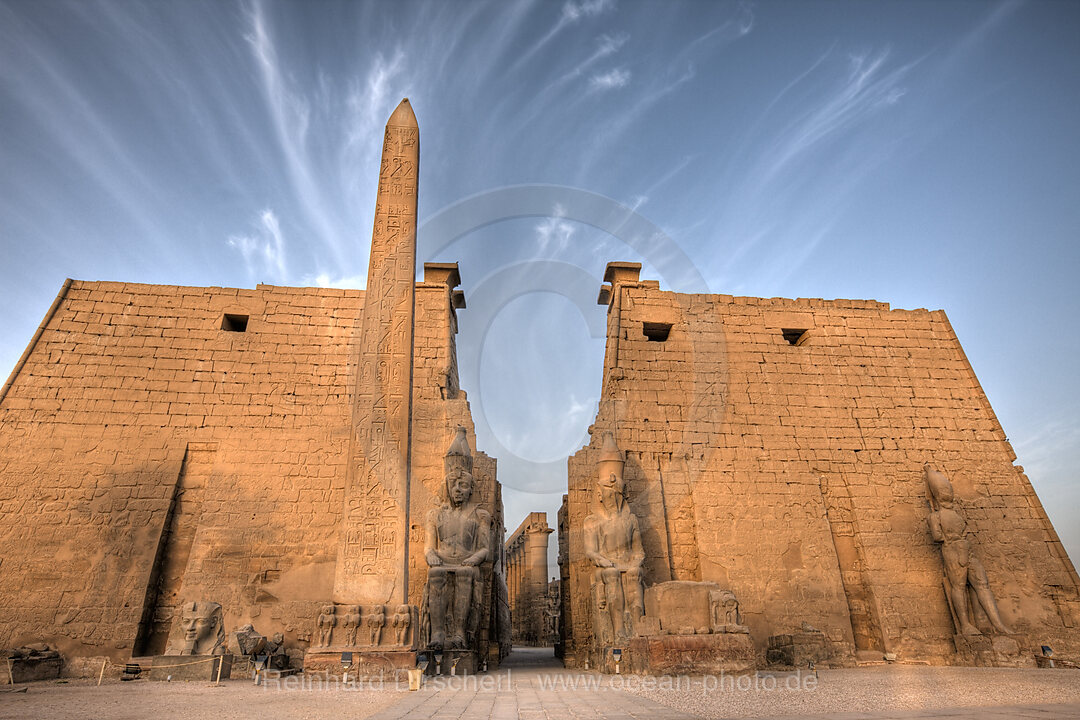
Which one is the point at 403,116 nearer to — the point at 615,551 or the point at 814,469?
the point at 615,551

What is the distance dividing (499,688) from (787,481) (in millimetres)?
5624

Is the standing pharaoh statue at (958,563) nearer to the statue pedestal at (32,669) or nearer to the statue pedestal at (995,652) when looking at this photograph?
the statue pedestal at (995,652)

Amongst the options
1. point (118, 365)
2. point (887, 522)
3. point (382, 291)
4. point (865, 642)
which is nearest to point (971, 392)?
point (887, 522)

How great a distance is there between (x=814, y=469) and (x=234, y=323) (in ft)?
29.8

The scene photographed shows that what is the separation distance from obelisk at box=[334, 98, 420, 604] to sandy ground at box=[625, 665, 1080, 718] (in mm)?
2352

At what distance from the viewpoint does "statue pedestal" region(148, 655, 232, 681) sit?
5191 millimetres

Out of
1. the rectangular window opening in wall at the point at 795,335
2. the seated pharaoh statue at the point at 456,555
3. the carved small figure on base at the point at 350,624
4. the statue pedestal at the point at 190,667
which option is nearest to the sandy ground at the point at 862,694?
the carved small figure on base at the point at 350,624

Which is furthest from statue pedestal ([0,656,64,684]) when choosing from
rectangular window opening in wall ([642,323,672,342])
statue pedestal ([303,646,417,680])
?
rectangular window opening in wall ([642,323,672,342])

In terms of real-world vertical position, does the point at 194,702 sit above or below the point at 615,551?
below

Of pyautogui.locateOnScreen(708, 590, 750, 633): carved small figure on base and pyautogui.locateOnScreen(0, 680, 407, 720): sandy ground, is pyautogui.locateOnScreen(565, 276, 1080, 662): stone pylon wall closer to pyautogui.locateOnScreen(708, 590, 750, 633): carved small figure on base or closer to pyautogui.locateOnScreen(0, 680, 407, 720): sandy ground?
pyautogui.locateOnScreen(708, 590, 750, 633): carved small figure on base

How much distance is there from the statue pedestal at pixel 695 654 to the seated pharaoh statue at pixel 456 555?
197 cm

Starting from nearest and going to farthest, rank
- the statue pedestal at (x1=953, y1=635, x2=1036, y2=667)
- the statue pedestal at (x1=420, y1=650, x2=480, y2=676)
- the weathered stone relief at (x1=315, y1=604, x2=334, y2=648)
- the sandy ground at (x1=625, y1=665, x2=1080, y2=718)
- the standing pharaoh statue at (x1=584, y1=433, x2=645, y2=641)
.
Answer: the sandy ground at (x1=625, y1=665, x2=1080, y2=718)
the weathered stone relief at (x1=315, y1=604, x2=334, y2=648)
the statue pedestal at (x1=420, y1=650, x2=480, y2=676)
the standing pharaoh statue at (x1=584, y1=433, x2=645, y2=641)
the statue pedestal at (x1=953, y1=635, x2=1036, y2=667)

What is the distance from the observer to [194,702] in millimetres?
3688

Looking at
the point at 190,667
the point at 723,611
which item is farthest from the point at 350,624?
the point at 723,611
